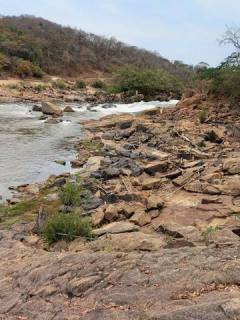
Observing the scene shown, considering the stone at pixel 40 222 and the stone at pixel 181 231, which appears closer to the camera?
the stone at pixel 181 231

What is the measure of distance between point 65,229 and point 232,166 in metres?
6.27

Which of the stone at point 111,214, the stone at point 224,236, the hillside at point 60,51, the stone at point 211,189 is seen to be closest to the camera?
the stone at point 224,236

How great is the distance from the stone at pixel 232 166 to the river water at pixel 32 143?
263 inches

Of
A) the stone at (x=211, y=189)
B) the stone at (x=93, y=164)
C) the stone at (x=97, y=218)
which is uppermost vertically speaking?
the stone at (x=211, y=189)

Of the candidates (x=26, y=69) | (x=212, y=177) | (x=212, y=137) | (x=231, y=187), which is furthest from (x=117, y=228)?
(x=26, y=69)

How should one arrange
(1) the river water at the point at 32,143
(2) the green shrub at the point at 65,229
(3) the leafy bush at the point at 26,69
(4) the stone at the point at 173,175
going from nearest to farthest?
(2) the green shrub at the point at 65,229
(4) the stone at the point at 173,175
(1) the river water at the point at 32,143
(3) the leafy bush at the point at 26,69

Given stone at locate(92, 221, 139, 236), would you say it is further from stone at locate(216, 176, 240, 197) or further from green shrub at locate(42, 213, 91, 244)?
stone at locate(216, 176, 240, 197)

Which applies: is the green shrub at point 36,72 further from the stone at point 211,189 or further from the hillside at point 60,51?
the stone at point 211,189

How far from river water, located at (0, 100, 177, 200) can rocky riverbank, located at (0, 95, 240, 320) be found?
Result: 150cm

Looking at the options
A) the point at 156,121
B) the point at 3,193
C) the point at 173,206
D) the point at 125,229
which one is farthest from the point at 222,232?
the point at 156,121

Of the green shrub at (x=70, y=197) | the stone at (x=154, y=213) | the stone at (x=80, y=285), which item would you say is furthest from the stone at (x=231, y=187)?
the stone at (x=80, y=285)

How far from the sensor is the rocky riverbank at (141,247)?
5746mm

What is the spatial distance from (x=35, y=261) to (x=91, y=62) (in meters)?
88.2

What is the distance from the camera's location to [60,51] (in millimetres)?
89688
